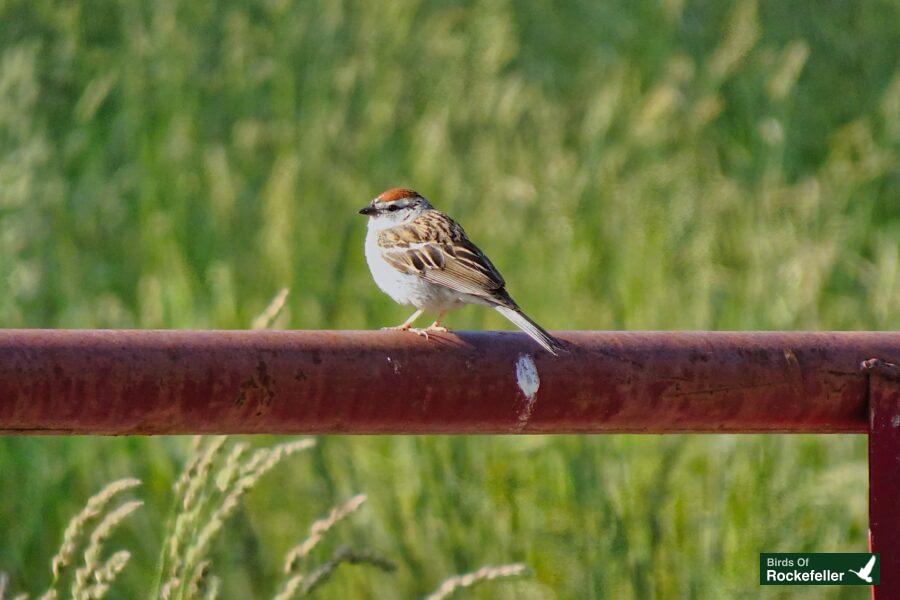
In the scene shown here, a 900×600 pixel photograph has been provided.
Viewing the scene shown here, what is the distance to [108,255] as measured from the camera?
5.27 m

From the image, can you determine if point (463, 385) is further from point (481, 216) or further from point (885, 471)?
point (481, 216)

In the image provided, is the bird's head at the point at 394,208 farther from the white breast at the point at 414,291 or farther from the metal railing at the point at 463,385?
the metal railing at the point at 463,385

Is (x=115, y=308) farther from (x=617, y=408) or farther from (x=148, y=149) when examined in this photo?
(x=617, y=408)

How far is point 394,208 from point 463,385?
242 cm

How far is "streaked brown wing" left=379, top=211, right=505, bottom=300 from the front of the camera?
3.55 metres

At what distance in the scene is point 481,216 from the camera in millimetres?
5199

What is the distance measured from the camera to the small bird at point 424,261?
3.56 metres

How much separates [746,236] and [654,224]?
0.61m

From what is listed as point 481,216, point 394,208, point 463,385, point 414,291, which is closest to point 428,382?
point 463,385

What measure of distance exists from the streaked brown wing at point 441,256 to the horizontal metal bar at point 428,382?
1420mm

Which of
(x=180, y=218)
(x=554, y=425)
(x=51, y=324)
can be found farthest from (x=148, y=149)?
(x=554, y=425)
